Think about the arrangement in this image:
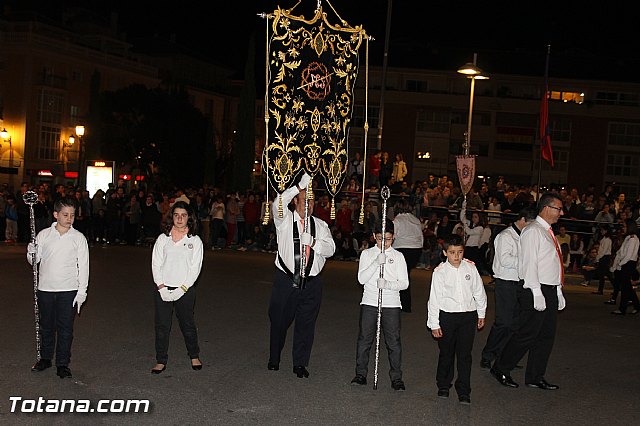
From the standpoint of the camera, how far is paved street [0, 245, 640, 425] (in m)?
7.70

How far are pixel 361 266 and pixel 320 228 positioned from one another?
706 mm

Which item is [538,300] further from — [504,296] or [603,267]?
[603,267]

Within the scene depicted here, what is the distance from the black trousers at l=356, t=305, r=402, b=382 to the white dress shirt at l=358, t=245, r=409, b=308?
3.5 inches

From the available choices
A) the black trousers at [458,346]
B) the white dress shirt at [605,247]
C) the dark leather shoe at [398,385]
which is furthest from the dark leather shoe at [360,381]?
the white dress shirt at [605,247]

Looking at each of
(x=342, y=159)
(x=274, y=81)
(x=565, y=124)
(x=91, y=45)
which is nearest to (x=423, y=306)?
(x=342, y=159)

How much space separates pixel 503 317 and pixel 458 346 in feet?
6.49

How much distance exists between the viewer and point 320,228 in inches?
375

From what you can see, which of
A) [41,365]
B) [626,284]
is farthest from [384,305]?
[626,284]

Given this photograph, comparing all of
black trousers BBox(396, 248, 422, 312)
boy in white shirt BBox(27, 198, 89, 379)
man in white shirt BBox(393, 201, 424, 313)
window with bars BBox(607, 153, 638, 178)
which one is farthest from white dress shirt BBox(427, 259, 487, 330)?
window with bars BBox(607, 153, 638, 178)

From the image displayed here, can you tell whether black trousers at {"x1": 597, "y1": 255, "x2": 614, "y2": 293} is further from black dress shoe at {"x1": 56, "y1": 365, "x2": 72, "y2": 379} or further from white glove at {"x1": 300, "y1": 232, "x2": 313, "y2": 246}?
black dress shoe at {"x1": 56, "y1": 365, "x2": 72, "y2": 379}

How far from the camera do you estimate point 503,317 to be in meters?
10.3

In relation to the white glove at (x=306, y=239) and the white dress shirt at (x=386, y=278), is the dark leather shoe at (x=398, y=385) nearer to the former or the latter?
the white dress shirt at (x=386, y=278)

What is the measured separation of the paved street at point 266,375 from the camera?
7.70m

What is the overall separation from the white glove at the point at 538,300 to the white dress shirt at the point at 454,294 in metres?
0.80
